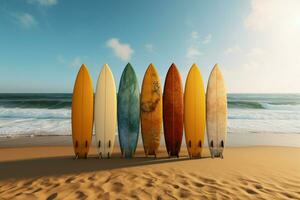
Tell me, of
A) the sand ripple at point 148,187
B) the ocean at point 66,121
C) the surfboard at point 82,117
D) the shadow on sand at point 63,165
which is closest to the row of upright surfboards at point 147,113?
the surfboard at point 82,117

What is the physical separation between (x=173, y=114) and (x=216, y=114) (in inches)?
40.0

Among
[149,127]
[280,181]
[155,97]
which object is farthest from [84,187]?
[280,181]

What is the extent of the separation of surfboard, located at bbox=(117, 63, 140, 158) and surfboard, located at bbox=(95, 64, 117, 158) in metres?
0.16

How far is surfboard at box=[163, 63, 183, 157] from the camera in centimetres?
520

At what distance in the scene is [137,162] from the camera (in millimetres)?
4656

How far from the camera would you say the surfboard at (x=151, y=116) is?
5.21 metres

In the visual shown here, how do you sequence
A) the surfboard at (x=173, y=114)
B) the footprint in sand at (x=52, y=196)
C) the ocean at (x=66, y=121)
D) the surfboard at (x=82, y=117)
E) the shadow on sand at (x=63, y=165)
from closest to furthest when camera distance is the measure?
the footprint in sand at (x=52, y=196)
the shadow on sand at (x=63, y=165)
the surfboard at (x=82, y=117)
the surfboard at (x=173, y=114)
the ocean at (x=66, y=121)

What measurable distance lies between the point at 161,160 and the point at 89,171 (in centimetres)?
155

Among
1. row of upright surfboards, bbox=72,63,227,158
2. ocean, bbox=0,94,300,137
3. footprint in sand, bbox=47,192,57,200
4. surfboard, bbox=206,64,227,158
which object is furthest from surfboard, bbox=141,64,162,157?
ocean, bbox=0,94,300,137

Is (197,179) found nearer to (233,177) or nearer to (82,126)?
(233,177)

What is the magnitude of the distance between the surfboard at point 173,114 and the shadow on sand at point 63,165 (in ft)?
1.10

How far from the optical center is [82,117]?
16.9ft

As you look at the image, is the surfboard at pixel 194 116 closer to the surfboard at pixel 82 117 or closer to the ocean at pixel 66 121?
the surfboard at pixel 82 117

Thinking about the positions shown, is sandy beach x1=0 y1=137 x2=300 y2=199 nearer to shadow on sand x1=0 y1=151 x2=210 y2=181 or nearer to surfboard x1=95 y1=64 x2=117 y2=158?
shadow on sand x1=0 y1=151 x2=210 y2=181
